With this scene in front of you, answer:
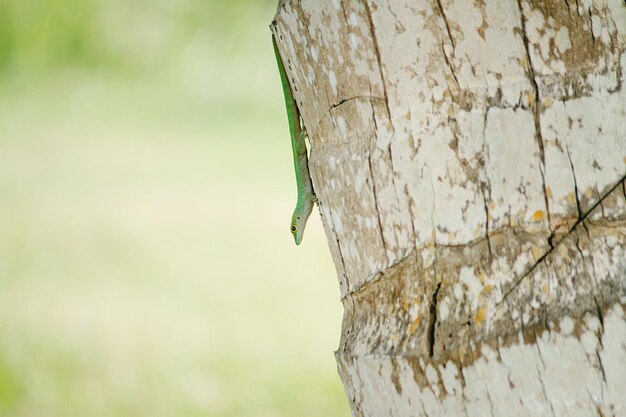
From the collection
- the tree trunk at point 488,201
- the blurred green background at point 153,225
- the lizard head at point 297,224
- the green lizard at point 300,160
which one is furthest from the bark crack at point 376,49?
the blurred green background at point 153,225

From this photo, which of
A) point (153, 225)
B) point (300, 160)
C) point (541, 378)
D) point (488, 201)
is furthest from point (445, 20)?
point (153, 225)

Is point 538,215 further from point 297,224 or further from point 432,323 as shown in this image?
point 297,224

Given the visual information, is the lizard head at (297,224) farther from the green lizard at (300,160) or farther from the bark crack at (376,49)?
the bark crack at (376,49)

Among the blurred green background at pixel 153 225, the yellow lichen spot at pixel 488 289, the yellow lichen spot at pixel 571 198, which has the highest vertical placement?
the blurred green background at pixel 153 225

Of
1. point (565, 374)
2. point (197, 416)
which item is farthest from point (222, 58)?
point (565, 374)

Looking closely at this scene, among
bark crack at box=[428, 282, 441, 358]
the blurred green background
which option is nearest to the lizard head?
bark crack at box=[428, 282, 441, 358]

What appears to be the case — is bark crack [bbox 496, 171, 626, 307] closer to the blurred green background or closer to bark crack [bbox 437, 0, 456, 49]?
bark crack [bbox 437, 0, 456, 49]

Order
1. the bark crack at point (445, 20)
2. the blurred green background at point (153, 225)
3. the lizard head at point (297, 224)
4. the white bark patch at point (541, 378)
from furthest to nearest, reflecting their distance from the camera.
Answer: the blurred green background at point (153, 225) < the lizard head at point (297, 224) < the bark crack at point (445, 20) < the white bark patch at point (541, 378)
